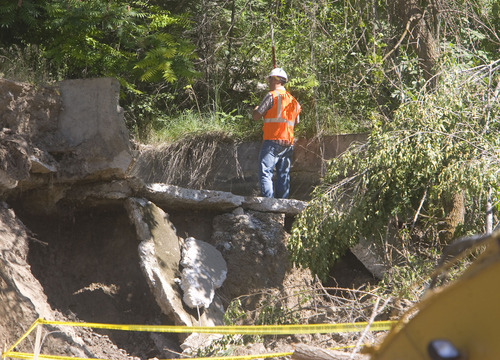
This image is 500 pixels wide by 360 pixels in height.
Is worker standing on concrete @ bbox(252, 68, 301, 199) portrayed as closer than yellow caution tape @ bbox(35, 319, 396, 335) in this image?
No

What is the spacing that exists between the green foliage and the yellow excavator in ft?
12.6

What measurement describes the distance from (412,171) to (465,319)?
15.1 feet

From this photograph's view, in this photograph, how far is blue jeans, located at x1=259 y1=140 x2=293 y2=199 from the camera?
8078 millimetres

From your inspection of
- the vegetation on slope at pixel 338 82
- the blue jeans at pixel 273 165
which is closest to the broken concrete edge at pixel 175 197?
the blue jeans at pixel 273 165

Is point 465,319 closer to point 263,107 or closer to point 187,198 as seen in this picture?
point 187,198

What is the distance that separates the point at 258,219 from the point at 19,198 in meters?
2.92

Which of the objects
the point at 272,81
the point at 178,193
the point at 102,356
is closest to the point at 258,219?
the point at 178,193

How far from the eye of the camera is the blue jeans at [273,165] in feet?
26.5

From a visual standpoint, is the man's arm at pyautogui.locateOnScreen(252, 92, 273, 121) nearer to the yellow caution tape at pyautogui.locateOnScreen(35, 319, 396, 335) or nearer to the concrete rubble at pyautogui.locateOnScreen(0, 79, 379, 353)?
the concrete rubble at pyautogui.locateOnScreen(0, 79, 379, 353)

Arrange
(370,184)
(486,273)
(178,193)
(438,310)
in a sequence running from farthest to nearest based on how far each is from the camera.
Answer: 1. (178,193)
2. (370,184)
3. (438,310)
4. (486,273)

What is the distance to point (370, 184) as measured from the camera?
6566mm

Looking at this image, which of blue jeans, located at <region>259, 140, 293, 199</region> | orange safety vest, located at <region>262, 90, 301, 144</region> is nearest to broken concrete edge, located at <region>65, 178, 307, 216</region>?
blue jeans, located at <region>259, 140, 293, 199</region>

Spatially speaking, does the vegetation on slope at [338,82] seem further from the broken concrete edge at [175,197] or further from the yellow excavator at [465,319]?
the yellow excavator at [465,319]

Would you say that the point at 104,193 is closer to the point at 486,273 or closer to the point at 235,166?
the point at 235,166
